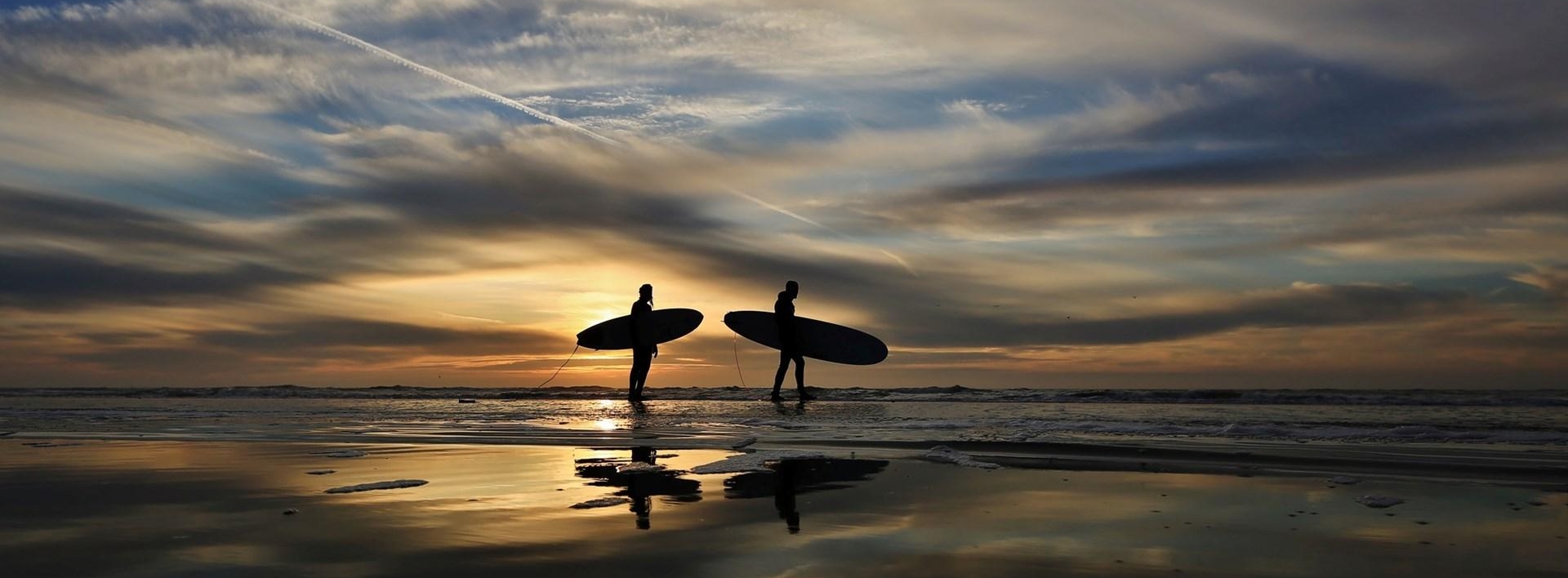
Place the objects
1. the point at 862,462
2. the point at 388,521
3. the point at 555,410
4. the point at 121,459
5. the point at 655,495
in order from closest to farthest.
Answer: the point at 388,521, the point at 655,495, the point at 862,462, the point at 121,459, the point at 555,410

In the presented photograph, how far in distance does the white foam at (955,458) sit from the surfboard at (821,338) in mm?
12943

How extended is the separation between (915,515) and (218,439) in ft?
24.0

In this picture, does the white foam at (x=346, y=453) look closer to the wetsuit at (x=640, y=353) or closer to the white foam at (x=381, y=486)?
the white foam at (x=381, y=486)

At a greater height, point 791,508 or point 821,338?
point 821,338

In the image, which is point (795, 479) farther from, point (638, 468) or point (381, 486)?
point (381, 486)

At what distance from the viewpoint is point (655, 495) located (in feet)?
16.0

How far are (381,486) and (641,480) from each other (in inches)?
53.9

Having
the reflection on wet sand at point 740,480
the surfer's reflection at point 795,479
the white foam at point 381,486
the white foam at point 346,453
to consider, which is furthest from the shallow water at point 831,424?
the white foam at point 381,486

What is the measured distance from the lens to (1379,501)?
456 centimetres

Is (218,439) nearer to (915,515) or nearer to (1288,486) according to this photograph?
(915,515)

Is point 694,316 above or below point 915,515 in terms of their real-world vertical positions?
above

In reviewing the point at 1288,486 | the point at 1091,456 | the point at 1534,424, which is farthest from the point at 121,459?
the point at 1534,424

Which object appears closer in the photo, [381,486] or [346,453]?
[381,486]

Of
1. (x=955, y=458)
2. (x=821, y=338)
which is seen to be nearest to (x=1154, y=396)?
(x=821, y=338)
